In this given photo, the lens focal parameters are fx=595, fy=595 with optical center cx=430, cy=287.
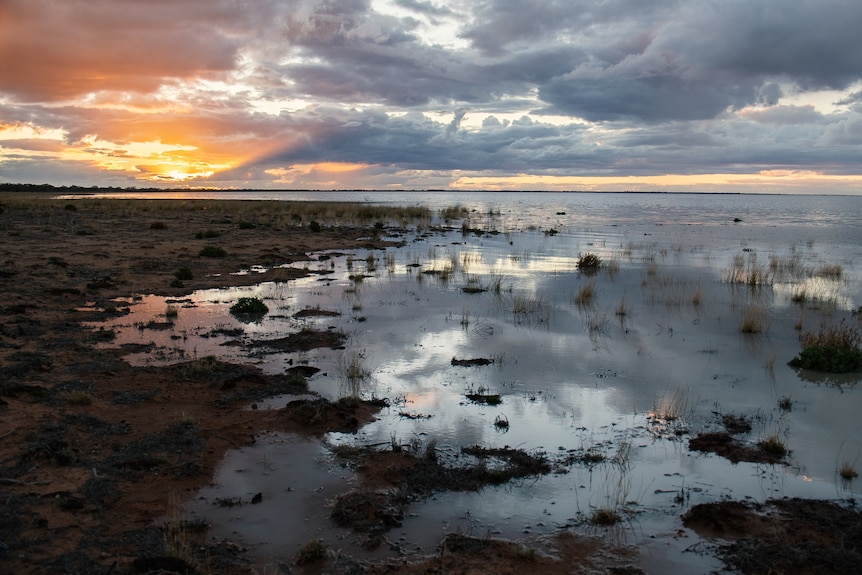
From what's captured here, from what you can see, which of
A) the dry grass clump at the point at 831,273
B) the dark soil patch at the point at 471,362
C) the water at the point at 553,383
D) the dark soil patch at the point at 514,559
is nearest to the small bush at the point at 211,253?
the water at the point at 553,383

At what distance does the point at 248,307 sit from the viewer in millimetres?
15664

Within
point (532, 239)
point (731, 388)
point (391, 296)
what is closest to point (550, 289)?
point (391, 296)

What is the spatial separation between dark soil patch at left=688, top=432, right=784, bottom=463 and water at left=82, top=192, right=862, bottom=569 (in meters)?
0.15

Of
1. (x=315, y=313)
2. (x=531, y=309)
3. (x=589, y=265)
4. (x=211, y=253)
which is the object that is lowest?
(x=531, y=309)

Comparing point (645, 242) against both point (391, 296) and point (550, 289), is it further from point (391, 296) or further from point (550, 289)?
point (391, 296)

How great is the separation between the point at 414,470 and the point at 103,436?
4.08 m

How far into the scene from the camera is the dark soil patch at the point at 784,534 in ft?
17.8

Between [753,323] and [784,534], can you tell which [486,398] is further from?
[753,323]

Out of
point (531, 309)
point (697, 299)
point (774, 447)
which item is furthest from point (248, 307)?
point (697, 299)

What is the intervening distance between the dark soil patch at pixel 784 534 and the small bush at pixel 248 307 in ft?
39.5

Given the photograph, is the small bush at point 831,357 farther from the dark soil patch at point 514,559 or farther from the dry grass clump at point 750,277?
the dry grass clump at point 750,277

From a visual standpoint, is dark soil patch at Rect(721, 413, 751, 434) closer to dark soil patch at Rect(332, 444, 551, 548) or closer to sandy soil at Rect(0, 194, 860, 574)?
sandy soil at Rect(0, 194, 860, 574)

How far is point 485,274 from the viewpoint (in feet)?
79.4

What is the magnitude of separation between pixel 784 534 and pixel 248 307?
13.0m
